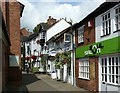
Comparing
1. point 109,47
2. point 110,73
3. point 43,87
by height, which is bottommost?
point 43,87

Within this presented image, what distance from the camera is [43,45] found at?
180ft

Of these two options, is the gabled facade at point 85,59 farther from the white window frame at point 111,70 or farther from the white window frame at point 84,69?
the white window frame at point 111,70

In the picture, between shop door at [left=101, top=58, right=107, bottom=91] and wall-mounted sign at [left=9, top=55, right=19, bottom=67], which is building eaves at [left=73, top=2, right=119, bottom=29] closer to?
shop door at [left=101, top=58, right=107, bottom=91]

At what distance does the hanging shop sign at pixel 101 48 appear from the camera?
15.2 metres

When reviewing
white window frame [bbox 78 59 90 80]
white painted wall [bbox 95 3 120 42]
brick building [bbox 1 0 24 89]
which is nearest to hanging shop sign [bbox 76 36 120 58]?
white painted wall [bbox 95 3 120 42]

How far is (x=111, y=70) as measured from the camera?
16.2m

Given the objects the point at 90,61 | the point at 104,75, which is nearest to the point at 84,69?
the point at 90,61

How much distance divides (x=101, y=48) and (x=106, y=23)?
1541mm

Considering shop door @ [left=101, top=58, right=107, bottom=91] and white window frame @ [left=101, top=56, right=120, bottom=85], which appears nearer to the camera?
white window frame @ [left=101, top=56, right=120, bottom=85]

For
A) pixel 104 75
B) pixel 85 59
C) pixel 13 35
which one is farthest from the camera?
pixel 13 35

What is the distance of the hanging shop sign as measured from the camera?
49.9ft

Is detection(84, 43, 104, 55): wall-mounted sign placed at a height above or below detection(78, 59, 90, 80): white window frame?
above

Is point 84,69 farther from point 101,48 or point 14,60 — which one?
point 14,60

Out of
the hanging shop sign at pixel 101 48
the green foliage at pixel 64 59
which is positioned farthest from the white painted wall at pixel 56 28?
the hanging shop sign at pixel 101 48
